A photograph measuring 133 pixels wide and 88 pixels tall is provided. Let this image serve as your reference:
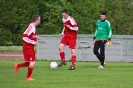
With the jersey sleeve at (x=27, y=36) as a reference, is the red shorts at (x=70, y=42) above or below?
below

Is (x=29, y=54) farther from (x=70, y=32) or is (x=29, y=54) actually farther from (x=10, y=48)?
(x=10, y=48)

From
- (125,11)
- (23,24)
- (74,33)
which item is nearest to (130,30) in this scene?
(125,11)

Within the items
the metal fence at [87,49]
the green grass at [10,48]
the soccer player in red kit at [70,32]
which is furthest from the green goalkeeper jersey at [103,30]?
the green grass at [10,48]

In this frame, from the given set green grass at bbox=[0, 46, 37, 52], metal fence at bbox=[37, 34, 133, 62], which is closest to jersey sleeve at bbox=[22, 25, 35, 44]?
metal fence at bbox=[37, 34, 133, 62]

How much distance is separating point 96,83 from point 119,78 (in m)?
1.47

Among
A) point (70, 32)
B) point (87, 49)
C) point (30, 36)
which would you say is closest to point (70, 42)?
point (70, 32)

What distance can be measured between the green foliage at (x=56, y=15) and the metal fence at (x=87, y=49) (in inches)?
342

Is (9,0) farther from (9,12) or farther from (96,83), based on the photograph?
(96,83)

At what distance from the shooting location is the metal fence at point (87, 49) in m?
25.1

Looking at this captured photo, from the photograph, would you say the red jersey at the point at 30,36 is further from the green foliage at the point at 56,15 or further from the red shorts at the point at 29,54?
the green foliage at the point at 56,15

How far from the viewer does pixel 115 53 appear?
82.6 ft

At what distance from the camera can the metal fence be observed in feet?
82.4

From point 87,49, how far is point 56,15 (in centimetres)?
1108

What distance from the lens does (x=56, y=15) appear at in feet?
119
